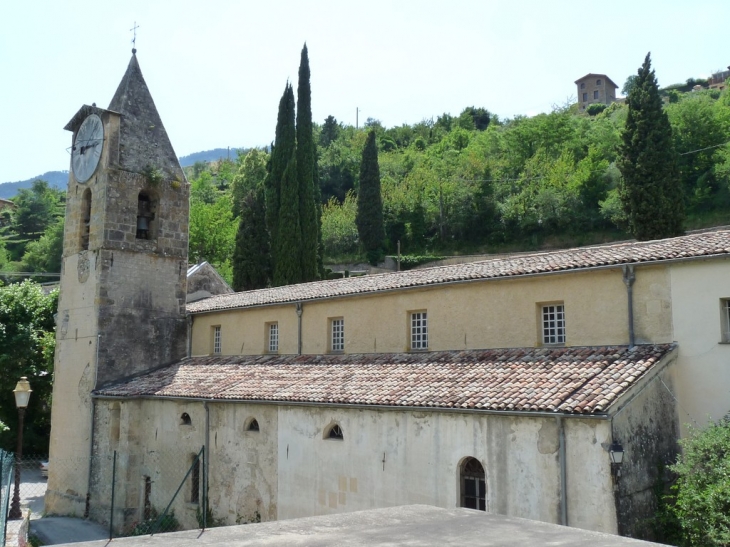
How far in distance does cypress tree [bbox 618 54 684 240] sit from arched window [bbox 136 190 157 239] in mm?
25185

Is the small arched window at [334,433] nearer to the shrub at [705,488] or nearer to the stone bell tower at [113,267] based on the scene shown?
the shrub at [705,488]

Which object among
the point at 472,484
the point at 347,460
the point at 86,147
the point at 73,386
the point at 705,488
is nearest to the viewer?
the point at 705,488

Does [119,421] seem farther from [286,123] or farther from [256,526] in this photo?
[286,123]

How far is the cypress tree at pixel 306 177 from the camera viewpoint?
131ft

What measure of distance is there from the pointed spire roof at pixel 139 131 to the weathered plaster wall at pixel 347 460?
9.72 m

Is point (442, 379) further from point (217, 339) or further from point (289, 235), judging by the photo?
point (289, 235)

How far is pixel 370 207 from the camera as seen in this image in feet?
191

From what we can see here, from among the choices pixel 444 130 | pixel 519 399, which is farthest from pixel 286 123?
pixel 444 130

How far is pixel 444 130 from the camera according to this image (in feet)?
335

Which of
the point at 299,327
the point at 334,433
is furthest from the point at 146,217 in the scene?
the point at 334,433

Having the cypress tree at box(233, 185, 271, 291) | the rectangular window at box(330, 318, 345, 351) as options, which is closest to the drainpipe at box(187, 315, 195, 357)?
the rectangular window at box(330, 318, 345, 351)

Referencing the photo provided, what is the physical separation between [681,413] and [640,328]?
206 centimetres

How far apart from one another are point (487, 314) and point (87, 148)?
18577 millimetres

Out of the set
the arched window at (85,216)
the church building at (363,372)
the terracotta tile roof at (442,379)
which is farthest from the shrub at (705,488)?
the arched window at (85,216)
